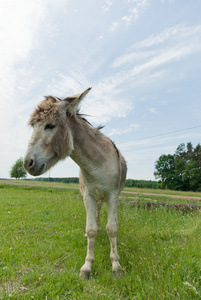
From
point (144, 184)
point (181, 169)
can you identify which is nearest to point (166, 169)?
point (181, 169)

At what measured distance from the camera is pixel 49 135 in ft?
8.95

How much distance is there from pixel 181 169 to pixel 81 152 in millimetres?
63700

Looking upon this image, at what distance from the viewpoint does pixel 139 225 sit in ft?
17.3

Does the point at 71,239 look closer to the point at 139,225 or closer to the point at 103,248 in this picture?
the point at 103,248

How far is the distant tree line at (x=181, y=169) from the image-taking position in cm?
5697

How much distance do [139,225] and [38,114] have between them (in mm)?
4072

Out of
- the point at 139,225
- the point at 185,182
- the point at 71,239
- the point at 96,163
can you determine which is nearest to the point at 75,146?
the point at 96,163

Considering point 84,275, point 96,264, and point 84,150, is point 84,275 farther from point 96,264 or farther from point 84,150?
point 84,150

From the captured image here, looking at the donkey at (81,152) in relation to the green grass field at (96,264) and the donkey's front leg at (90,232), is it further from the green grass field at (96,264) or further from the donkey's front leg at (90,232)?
the green grass field at (96,264)

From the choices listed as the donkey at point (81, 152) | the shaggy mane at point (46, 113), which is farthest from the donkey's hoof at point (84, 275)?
the shaggy mane at point (46, 113)

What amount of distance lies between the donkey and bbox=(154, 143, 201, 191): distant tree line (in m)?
58.8

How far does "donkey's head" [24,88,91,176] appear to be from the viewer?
256 cm

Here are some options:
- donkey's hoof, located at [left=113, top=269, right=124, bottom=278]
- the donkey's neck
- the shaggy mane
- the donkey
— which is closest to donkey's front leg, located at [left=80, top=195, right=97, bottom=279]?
the donkey

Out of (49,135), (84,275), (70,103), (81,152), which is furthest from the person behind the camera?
(81,152)
